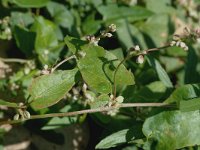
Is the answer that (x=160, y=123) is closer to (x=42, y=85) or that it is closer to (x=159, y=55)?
(x=42, y=85)

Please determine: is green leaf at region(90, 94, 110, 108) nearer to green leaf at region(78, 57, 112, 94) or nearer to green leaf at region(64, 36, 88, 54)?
green leaf at region(78, 57, 112, 94)

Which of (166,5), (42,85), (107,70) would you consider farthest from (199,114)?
(166,5)

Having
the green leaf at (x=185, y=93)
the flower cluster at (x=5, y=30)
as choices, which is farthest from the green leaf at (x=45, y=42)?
the green leaf at (x=185, y=93)

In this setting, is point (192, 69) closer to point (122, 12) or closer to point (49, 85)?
point (122, 12)

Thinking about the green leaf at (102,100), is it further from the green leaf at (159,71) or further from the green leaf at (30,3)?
the green leaf at (30,3)

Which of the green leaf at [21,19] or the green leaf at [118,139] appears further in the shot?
the green leaf at [21,19]

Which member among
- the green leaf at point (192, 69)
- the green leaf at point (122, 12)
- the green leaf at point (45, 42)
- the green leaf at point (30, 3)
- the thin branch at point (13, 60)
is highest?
the green leaf at point (30, 3)
